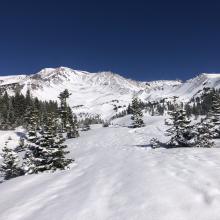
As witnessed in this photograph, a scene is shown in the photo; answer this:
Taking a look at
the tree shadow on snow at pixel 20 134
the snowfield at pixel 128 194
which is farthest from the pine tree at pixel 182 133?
the tree shadow on snow at pixel 20 134

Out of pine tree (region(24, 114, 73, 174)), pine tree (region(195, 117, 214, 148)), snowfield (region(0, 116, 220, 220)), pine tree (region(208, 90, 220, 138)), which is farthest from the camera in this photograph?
pine tree (region(208, 90, 220, 138))

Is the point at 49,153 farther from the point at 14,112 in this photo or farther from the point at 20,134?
the point at 14,112

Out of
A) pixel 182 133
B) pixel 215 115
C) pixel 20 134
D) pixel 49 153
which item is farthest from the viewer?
pixel 20 134

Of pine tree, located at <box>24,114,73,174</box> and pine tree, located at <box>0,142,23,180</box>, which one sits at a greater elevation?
pine tree, located at <box>24,114,73,174</box>

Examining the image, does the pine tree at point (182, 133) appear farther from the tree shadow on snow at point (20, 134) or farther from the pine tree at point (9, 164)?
the tree shadow on snow at point (20, 134)

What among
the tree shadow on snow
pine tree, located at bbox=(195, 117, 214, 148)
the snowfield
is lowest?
the tree shadow on snow

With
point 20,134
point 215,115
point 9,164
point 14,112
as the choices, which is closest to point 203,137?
point 215,115

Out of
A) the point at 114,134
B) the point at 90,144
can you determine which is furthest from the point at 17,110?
the point at 90,144

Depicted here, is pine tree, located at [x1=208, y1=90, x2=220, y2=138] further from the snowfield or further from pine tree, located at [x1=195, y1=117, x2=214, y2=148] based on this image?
the snowfield

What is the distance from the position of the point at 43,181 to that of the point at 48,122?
13.3 metres

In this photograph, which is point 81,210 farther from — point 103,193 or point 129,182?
point 129,182

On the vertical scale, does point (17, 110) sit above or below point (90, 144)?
above

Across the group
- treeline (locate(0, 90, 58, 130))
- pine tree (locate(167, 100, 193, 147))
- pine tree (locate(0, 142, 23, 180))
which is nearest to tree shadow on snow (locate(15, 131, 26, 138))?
treeline (locate(0, 90, 58, 130))

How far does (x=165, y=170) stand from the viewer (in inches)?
486
